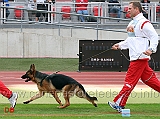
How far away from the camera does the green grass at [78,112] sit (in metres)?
10.0

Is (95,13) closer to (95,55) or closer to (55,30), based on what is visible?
(55,30)

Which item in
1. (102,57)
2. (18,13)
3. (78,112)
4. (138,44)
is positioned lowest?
(78,112)

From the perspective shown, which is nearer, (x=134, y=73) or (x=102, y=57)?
(x=134, y=73)

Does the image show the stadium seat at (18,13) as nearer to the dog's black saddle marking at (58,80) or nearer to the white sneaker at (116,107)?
the dog's black saddle marking at (58,80)

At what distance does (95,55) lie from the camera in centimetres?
1980

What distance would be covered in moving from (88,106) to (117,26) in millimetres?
15043

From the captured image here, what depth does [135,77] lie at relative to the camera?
34.2 feet

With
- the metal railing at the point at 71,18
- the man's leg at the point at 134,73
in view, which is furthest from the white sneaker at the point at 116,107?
the metal railing at the point at 71,18

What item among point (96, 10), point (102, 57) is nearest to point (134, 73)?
point (102, 57)

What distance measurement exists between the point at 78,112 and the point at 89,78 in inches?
298

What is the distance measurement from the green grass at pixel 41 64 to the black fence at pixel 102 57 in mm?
952

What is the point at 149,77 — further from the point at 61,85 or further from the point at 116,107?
the point at 61,85

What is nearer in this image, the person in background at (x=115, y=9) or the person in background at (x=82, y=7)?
the person in background at (x=115, y=9)

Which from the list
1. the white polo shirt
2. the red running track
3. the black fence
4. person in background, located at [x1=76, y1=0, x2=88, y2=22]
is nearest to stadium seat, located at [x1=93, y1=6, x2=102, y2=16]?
person in background, located at [x1=76, y1=0, x2=88, y2=22]
